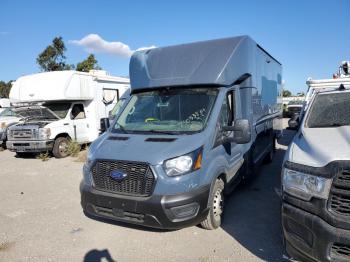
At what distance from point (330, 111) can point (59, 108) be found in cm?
993

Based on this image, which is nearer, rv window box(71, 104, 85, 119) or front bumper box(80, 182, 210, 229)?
front bumper box(80, 182, 210, 229)

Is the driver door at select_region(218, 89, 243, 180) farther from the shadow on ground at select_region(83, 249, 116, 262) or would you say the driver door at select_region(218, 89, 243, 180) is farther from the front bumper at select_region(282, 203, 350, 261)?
the shadow on ground at select_region(83, 249, 116, 262)

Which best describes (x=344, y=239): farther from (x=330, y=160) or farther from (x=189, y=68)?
(x=189, y=68)

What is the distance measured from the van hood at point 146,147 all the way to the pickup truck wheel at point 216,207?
0.84 m

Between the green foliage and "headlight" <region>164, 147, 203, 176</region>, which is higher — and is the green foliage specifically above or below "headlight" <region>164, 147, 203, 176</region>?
above

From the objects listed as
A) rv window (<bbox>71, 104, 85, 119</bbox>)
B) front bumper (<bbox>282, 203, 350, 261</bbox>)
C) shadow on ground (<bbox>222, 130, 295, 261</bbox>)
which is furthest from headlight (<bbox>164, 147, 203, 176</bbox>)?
rv window (<bbox>71, 104, 85, 119</bbox>)

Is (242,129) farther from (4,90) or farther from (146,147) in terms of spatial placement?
(4,90)

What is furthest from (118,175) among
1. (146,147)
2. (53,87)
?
(53,87)

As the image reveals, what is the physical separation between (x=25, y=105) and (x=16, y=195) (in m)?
5.23

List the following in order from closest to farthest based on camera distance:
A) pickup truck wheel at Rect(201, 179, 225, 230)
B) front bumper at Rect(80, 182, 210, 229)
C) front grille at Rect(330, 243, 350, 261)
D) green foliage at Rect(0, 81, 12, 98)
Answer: front grille at Rect(330, 243, 350, 261) < front bumper at Rect(80, 182, 210, 229) < pickup truck wheel at Rect(201, 179, 225, 230) < green foliage at Rect(0, 81, 12, 98)

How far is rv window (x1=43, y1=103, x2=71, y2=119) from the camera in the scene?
1163 cm

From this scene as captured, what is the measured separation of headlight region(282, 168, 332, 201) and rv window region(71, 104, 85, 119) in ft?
33.4

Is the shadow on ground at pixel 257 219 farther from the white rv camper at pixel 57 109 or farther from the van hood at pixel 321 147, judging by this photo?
the white rv camper at pixel 57 109

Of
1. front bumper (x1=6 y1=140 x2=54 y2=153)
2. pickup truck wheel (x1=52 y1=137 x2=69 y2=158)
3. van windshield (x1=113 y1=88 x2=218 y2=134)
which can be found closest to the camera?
van windshield (x1=113 y1=88 x2=218 y2=134)
